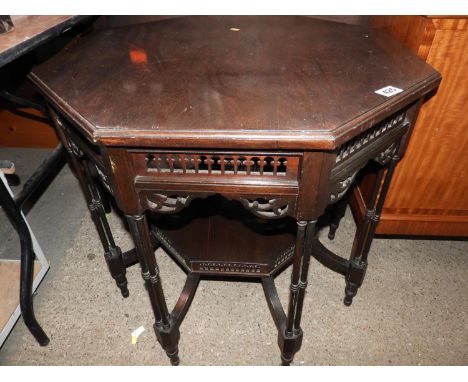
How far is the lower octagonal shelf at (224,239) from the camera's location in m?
1.25

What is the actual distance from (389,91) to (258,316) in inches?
38.4

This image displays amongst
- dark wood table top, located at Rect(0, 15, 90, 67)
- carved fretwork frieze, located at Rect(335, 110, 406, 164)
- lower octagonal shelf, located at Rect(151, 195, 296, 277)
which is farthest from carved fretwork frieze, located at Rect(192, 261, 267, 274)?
dark wood table top, located at Rect(0, 15, 90, 67)

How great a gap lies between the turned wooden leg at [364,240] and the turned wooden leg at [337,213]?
0.26 m

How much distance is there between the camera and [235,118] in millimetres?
699

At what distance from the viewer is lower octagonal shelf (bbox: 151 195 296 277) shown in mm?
1249

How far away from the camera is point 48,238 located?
1759 millimetres

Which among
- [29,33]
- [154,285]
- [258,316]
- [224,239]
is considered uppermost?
[29,33]

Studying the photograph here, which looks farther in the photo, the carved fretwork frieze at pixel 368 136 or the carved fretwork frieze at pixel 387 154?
the carved fretwork frieze at pixel 387 154

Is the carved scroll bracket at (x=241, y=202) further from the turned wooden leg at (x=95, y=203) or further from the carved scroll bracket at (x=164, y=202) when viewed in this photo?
the turned wooden leg at (x=95, y=203)

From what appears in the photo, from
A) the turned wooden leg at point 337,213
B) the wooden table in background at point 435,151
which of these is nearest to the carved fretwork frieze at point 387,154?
the wooden table in background at point 435,151

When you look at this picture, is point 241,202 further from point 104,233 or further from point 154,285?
point 104,233

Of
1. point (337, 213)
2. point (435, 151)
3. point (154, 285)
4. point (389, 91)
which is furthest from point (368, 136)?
point (337, 213)

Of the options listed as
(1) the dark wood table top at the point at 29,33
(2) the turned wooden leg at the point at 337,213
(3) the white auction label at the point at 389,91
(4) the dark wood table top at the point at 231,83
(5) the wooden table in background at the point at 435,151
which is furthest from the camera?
(2) the turned wooden leg at the point at 337,213
